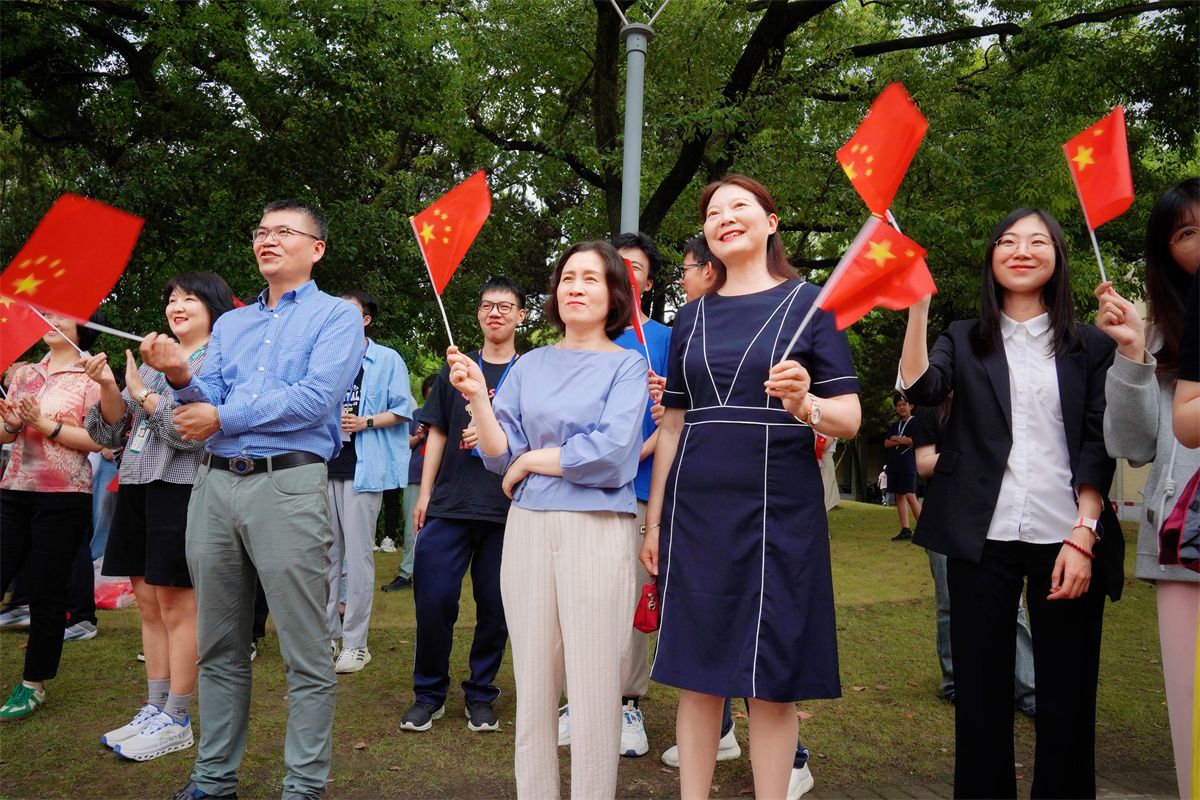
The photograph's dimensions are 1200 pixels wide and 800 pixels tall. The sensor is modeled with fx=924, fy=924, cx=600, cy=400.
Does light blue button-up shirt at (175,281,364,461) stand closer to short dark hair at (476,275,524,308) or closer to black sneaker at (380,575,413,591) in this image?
short dark hair at (476,275,524,308)

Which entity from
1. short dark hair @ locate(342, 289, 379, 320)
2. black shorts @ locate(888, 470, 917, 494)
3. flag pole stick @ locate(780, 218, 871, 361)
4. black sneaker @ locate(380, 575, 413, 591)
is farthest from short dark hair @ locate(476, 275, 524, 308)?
black shorts @ locate(888, 470, 917, 494)

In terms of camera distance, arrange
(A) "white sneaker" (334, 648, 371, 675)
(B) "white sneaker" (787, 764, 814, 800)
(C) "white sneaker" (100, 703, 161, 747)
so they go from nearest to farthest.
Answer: (B) "white sneaker" (787, 764, 814, 800)
(C) "white sneaker" (100, 703, 161, 747)
(A) "white sneaker" (334, 648, 371, 675)

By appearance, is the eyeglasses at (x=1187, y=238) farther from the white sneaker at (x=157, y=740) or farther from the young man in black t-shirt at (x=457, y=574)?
the white sneaker at (x=157, y=740)

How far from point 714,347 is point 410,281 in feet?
34.0

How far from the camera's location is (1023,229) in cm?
317

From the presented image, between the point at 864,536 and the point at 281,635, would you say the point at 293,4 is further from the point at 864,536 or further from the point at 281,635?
the point at 864,536

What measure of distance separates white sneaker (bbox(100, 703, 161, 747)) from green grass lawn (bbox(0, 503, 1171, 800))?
0.23ft

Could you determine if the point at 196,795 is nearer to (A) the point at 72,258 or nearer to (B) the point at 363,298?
(A) the point at 72,258

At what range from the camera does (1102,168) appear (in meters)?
3.43

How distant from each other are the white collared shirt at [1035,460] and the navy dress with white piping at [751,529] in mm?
612

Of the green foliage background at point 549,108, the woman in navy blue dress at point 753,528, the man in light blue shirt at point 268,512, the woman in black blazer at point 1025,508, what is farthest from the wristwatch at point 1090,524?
the green foliage background at point 549,108

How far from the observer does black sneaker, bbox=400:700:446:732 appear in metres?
4.50

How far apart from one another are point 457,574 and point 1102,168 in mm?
3345

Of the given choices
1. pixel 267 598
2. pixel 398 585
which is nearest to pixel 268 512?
pixel 267 598
